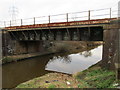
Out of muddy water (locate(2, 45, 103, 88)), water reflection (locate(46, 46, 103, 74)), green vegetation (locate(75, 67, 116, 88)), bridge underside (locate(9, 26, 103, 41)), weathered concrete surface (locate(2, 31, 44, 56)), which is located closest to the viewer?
green vegetation (locate(75, 67, 116, 88))

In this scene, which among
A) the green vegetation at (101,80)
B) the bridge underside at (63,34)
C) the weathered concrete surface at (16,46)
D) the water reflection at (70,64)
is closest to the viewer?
the green vegetation at (101,80)

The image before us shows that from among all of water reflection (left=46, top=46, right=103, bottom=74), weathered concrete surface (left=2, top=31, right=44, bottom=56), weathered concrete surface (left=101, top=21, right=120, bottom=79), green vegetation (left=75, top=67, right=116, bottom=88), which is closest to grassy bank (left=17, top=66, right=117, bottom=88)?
green vegetation (left=75, top=67, right=116, bottom=88)

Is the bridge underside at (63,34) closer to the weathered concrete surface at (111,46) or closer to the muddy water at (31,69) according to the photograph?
the weathered concrete surface at (111,46)

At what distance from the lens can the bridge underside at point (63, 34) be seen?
1298cm

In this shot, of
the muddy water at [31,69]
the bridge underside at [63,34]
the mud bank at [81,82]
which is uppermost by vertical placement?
the bridge underside at [63,34]

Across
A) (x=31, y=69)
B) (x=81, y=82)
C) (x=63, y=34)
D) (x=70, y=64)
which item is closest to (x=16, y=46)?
(x=31, y=69)

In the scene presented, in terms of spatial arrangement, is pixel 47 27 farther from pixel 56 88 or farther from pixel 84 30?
pixel 56 88

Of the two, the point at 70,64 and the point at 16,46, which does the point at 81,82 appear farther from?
the point at 16,46

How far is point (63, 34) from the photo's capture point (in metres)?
15.6

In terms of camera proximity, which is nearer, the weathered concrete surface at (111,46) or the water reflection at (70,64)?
the weathered concrete surface at (111,46)

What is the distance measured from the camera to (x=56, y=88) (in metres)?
6.96

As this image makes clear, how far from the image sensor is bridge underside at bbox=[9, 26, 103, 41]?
1298 cm

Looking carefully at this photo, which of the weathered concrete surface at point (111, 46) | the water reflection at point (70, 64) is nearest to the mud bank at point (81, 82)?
the weathered concrete surface at point (111, 46)

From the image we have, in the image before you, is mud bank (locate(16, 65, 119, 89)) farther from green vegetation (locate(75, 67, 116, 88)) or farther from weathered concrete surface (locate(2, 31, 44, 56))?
weathered concrete surface (locate(2, 31, 44, 56))
